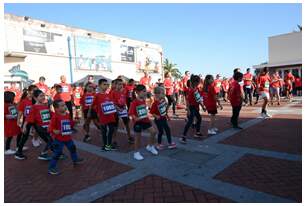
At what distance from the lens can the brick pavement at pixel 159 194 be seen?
3.39 m

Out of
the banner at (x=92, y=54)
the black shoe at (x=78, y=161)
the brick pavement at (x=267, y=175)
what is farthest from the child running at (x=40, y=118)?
the banner at (x=92, y=54)

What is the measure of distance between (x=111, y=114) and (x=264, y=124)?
5.02 metres

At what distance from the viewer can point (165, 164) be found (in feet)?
15.4

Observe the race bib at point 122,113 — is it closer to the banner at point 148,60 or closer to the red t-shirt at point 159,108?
the red t-shirt at point 159,108

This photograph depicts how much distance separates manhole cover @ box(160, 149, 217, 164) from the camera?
485cm

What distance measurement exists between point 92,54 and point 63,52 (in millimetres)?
3503

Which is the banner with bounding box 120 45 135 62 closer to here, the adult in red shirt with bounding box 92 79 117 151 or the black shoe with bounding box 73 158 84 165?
the adult in red shirt with bounding box 92 79 117 151

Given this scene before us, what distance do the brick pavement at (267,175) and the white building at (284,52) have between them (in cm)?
2430

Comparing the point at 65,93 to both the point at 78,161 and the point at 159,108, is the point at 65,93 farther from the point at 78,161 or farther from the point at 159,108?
the point at 159,108

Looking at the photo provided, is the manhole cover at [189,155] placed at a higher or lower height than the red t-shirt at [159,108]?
lower

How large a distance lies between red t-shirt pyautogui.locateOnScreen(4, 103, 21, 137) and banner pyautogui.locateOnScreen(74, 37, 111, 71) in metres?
19.6

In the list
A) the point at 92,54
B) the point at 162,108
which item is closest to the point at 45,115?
the point at 162,108

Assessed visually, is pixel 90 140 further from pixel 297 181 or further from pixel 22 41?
pixel 22 41

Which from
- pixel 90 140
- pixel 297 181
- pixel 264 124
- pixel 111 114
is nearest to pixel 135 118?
pixel 111 114
